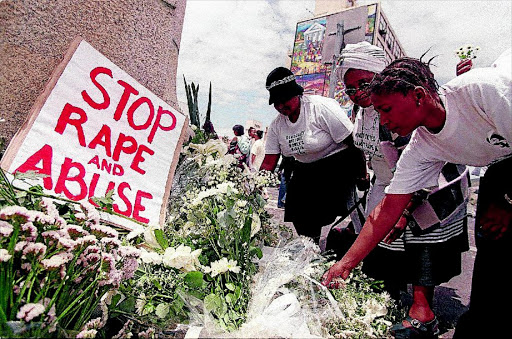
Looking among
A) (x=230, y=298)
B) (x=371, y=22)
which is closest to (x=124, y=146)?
(x=230, y=298)

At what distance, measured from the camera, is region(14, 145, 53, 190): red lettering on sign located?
146cm

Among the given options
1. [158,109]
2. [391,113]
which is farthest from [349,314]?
[158,109]

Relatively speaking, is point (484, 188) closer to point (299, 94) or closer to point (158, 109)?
point (299, 94)

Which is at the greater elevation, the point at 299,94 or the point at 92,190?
the point at 299,94

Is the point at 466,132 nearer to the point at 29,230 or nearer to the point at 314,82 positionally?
the point at 29,230

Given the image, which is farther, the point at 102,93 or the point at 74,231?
the point at 102,93

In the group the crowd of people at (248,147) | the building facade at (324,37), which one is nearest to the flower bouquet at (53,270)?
the crowd of people at (248,147)

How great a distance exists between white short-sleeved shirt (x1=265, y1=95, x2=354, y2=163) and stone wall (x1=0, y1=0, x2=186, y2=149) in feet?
2.90

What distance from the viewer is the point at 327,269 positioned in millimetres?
1393

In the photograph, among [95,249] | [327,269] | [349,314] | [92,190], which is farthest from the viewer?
[92,190]

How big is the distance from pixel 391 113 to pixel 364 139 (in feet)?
2.81

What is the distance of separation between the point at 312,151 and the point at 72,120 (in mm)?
1409

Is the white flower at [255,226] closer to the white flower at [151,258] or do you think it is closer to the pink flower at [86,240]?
the white flower at [151,258]

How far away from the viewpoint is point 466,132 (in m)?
1.31
